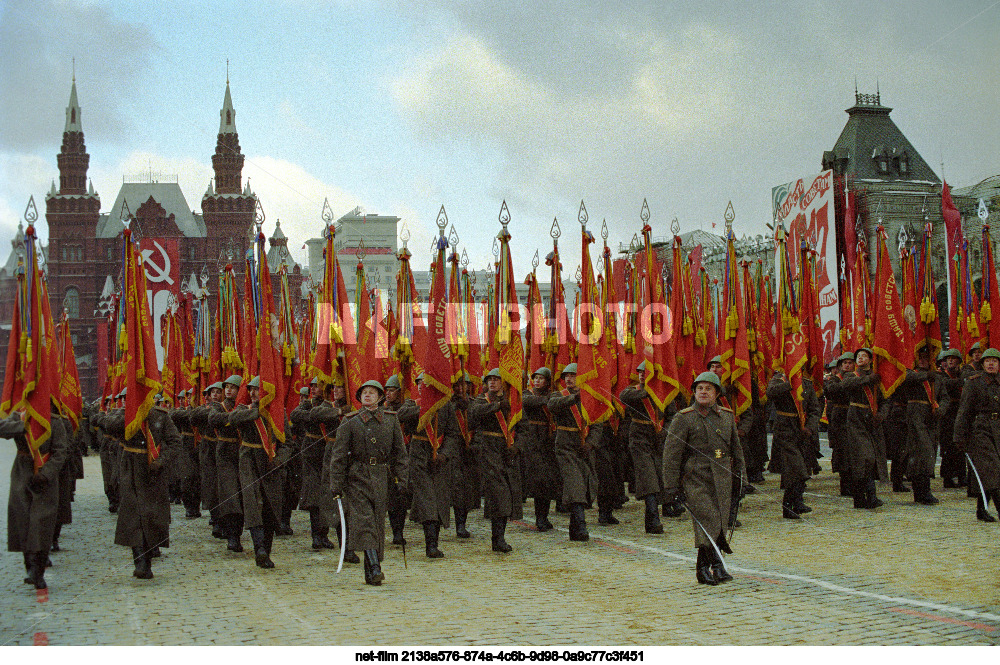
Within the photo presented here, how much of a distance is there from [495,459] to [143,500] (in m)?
3.59

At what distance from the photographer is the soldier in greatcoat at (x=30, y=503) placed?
924cm

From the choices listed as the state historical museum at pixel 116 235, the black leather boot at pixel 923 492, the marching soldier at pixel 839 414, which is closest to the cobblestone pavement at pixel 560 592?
the black leather boot at pixel 923 492

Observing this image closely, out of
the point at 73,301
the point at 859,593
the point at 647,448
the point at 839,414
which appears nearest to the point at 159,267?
the point at 647,448

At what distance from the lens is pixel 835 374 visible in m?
14.0

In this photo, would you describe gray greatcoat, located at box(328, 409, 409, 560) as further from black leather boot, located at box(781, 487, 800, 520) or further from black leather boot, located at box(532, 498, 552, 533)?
black leather boot, located at box(781, 487, 800, 520)

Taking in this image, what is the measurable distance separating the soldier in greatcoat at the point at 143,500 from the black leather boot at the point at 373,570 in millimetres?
2077

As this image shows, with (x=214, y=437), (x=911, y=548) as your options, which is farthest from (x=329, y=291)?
(x=911, y=548)

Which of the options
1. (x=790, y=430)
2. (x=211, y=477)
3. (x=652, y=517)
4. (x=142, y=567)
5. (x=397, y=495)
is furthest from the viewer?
(x=790, y=430)

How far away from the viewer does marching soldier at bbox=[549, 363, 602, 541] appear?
37.1ft

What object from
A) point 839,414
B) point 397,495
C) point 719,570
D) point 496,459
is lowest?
point 719,570

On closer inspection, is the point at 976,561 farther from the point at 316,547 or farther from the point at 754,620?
the point at 316,547

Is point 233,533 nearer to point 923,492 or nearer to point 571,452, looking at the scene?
point 571,452

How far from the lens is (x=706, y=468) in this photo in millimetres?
8727

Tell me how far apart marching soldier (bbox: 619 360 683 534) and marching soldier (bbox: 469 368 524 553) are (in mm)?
1508
